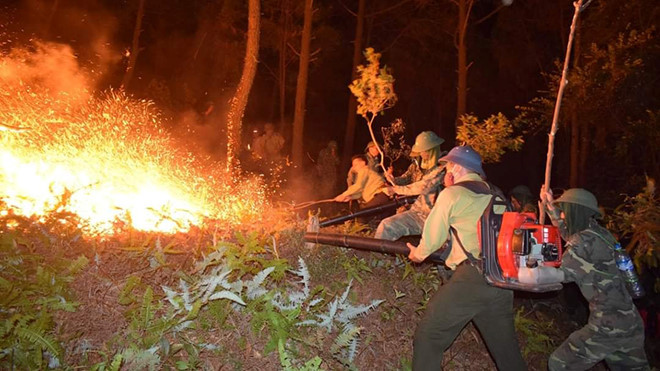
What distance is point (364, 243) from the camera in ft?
19.2

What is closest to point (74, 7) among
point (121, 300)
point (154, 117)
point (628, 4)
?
point (154, 117)

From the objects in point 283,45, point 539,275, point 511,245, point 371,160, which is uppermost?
point 283,45

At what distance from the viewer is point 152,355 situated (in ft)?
14.1

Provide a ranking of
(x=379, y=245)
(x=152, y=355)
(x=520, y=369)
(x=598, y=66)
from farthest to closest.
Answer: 1. (x=598, y=66)
2. (x=379, y=245)
3. (x=520, y=369)
4. (x=152, y=355)

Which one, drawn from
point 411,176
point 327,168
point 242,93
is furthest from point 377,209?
point 327,168

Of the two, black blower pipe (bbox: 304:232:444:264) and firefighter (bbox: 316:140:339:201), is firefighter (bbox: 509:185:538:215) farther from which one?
firefighter (bbox: 316:140:339:201)

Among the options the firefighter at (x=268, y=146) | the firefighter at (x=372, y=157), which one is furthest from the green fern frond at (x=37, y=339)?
the firefighter at (x=268, y=146)

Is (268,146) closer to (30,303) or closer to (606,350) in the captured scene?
(30,303)

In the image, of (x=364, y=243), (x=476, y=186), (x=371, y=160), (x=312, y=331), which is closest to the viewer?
(x=476, y=186)

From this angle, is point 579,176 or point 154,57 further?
point 154,57

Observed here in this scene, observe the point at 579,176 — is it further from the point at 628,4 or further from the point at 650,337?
the point at 650,337

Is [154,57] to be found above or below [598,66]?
above

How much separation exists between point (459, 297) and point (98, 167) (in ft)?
17.8

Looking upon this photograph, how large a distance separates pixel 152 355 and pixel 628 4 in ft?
60.0
